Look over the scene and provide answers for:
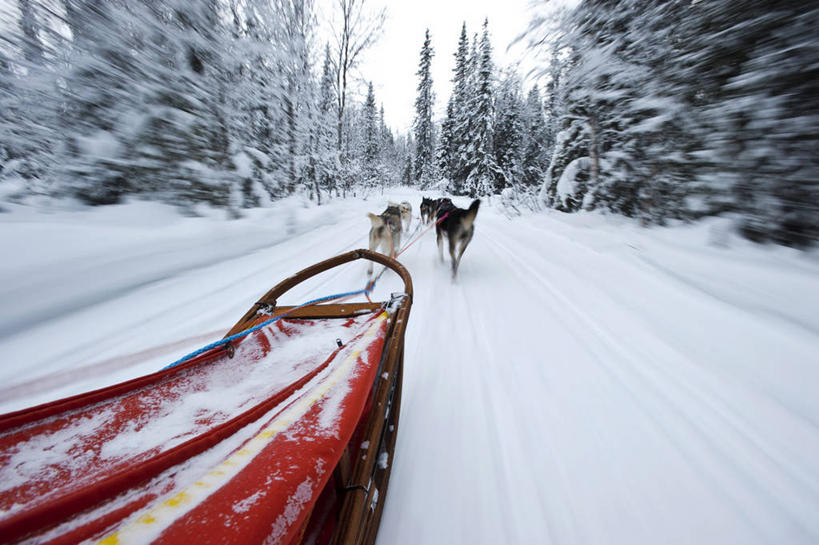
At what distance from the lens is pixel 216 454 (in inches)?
30.2

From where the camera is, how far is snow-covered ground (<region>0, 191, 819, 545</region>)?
3.90 ft

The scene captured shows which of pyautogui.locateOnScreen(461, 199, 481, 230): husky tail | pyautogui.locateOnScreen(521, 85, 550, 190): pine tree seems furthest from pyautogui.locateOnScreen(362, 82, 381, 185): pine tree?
pyautogui.locateOnScreen(461, 199, 481, 230): husky tail

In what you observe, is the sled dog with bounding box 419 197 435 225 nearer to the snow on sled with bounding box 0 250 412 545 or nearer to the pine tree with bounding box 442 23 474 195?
the snow on sled with bounding box 0 250 412 545

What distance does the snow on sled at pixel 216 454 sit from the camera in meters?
0.56

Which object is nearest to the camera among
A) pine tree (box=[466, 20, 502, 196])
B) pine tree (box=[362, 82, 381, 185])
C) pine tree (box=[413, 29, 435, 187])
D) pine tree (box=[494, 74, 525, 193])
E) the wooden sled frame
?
the wooden sled frame

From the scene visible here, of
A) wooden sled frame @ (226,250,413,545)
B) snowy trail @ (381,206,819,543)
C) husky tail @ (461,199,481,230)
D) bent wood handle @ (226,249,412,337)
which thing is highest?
Result: husky tail @ (461,199,481,230)

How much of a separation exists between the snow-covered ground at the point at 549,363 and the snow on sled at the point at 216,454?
51 cm

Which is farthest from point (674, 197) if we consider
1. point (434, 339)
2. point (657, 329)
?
point (434, 339)

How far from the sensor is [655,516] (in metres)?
1.15

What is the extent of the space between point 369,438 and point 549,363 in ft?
5.44

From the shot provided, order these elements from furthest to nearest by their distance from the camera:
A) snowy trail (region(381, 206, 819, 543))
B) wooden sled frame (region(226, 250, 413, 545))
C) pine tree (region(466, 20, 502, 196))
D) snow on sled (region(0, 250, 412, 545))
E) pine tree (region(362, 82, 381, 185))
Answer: pine tree (region(362, 82, 381, 185))
pine tree (region(466, 20, 502, 196))
snowy trail (region(381, 206, 819, 543))
wooden sled frame (region(226, 250, 413, 545))
snow on sled (region(0, 250, 412, 545))

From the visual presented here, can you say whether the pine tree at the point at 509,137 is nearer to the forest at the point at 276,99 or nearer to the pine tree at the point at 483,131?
the pine tree at the point at 483,131

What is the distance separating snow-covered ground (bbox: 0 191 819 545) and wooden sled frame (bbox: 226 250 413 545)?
23 cm

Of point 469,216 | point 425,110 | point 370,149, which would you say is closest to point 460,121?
point 425,110
